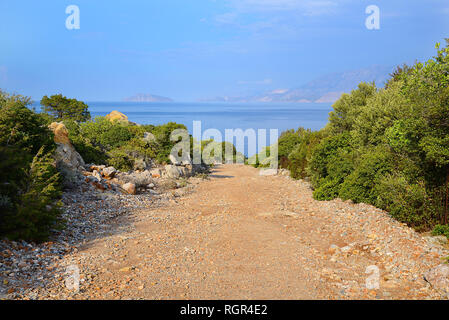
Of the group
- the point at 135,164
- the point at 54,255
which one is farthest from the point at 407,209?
the point at 135,164

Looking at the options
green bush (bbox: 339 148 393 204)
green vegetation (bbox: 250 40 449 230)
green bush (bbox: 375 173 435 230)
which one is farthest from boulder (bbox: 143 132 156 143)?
green bush (bbox: 375 173 435 230)

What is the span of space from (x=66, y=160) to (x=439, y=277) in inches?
493

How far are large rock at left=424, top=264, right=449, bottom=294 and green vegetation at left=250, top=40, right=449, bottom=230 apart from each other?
100 inches

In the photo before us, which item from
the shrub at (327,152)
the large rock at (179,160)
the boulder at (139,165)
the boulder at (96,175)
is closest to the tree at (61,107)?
the large rock at (179,160)

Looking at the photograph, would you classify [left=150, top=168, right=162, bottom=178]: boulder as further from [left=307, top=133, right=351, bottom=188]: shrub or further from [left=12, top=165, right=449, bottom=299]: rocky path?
[left=307, top=133, right=351, bottom=188]: shrub

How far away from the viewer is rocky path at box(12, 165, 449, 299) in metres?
5.33

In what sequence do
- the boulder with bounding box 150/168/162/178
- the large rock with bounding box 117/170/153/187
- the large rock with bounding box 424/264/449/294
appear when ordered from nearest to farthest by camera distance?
1. the large rock with bounding box 424/264/449/294
2. the large rock with bounding box 117/170/153/187
3. the boulder with bounding box 150/168/162/178

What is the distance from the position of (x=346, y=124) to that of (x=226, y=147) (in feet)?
80.7

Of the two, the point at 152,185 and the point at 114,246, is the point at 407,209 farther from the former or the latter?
the point at 152,185

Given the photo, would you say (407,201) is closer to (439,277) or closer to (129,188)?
(439,277)

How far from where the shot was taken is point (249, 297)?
508cm

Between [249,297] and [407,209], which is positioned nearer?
[249,297]

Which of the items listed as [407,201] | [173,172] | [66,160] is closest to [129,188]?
[66,160]

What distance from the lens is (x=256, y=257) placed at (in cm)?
689
